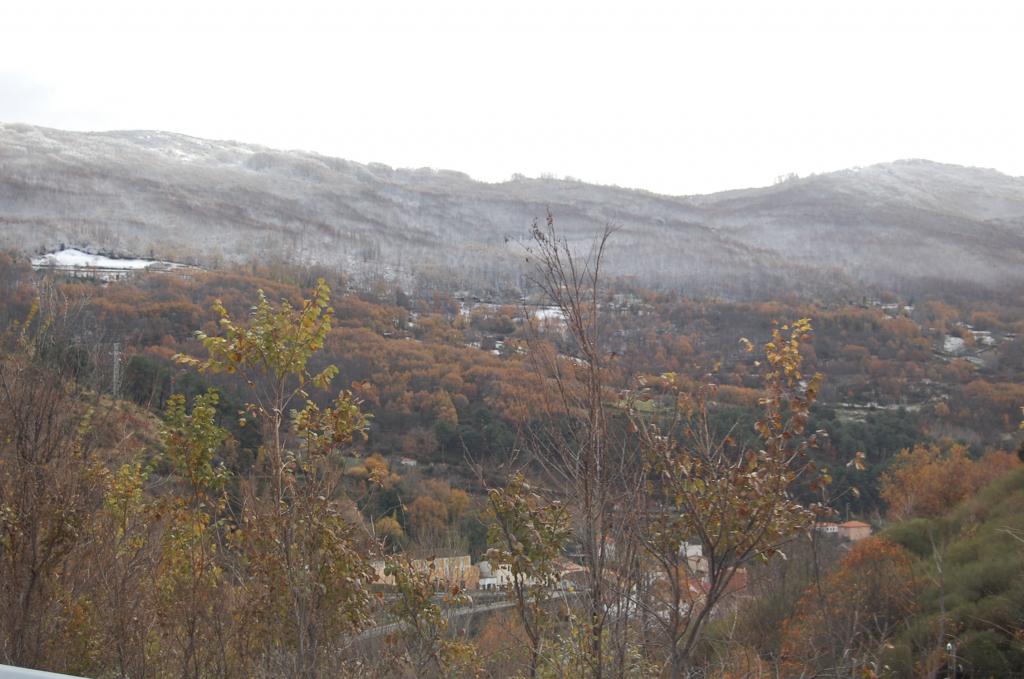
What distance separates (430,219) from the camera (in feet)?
298

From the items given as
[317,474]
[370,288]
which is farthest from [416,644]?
[370,288]

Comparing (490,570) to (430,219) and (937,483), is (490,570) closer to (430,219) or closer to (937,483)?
→ (937,483)

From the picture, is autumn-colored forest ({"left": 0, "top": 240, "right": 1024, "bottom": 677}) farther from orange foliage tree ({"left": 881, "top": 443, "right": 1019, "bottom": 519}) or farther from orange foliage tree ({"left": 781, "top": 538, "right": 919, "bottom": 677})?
orange foliage tree ({"left": 881, "top": 443, "right": 1019, "bottom": 519})

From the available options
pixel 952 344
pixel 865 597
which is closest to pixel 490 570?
pixel 865 597

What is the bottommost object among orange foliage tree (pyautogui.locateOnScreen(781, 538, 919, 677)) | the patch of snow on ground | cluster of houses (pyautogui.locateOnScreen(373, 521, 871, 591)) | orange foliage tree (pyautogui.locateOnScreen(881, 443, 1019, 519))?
the patch of snow on ground

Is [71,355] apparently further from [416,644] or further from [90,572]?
[416,644]

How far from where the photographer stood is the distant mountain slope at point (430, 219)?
228ft

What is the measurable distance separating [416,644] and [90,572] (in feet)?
7.83

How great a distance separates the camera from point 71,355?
6.14 m

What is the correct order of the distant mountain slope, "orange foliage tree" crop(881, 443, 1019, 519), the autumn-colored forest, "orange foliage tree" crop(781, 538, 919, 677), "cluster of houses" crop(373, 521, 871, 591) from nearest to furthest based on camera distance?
the autumn-colored forest < "cluster of houses" crop(373, 521, 871, 591) < "orange foliage tree" crop(781, 538, 919, 677) < "orange foliage tree" crop(881, 443, 1019, 519) < the distant mountain slope

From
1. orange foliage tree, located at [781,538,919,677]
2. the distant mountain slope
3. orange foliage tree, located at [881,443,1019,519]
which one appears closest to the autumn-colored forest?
orange foliage tree, located at [781,538,919,677]

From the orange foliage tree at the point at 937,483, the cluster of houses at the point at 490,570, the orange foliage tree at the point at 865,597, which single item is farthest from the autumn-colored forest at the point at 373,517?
the orange foliage tree at the point at 937,483

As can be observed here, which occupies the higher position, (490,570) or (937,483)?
(490,570)

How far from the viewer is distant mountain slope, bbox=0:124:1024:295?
228 feet
